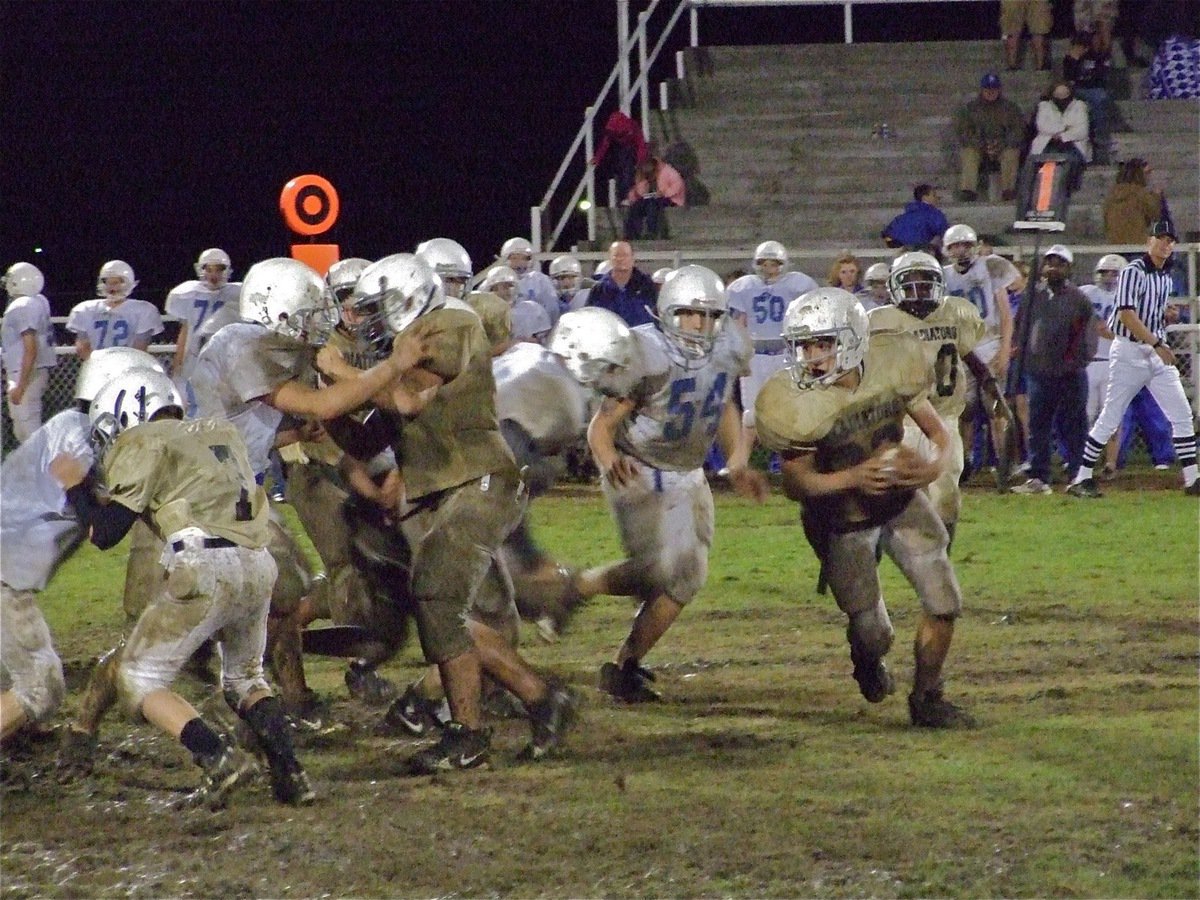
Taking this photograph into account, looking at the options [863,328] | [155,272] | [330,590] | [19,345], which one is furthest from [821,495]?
[155,272]

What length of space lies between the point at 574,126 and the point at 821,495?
2262cm

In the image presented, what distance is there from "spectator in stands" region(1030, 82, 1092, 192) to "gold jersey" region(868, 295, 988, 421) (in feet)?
30.6

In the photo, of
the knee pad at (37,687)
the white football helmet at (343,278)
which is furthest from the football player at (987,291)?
the knee pad at (37,687)

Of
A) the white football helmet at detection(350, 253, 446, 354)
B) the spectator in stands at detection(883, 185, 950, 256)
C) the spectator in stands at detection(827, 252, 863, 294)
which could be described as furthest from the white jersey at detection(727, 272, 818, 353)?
the white football helmet at detection(350, 253, 446, 354)

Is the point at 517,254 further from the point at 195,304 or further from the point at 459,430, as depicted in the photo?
the point at 459,430

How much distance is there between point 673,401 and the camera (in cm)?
687

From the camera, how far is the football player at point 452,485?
572cm

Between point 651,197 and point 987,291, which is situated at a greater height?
point 651,197

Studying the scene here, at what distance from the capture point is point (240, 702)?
17.8ft

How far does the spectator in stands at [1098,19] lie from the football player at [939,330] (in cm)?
1101

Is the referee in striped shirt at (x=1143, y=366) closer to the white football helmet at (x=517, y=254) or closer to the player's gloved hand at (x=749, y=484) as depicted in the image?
the white football helmet at (x=517, y=254)

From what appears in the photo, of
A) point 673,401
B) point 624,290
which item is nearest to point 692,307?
point 673,401

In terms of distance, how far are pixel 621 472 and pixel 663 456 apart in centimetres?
21

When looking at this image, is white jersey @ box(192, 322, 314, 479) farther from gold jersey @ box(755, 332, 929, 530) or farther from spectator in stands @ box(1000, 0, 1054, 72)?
spectator in stands @ box(1000, 0, 1054, 72)
